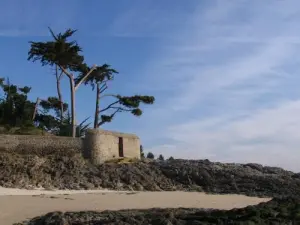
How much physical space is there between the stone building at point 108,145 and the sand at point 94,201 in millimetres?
4073

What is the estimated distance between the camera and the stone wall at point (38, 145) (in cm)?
2327

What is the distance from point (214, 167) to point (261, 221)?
14.4 m

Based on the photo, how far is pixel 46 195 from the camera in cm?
1811

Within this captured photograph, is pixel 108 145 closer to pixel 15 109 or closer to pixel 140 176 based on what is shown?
pixel 140 176

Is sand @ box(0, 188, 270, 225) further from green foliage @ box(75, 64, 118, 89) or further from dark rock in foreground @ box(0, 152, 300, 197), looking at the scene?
green foliage @ box(75, 64, 118, 89)

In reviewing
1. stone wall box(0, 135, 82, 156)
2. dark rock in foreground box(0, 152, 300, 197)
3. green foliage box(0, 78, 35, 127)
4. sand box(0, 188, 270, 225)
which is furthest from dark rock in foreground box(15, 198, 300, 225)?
green foliage box(0, 78, 35, 127)

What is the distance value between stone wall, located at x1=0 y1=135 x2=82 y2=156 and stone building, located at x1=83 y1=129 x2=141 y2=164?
0.52 metres

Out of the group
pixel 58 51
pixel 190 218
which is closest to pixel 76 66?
pixel 58 51

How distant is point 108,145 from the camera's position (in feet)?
82.9

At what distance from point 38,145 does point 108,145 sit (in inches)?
137

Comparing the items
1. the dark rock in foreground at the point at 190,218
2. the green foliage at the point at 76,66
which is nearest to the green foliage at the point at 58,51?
the green foliage at the point at 76,66

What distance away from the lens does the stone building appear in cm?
2452

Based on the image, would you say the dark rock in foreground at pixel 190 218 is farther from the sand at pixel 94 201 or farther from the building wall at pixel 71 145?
the building wall at pixel 71 145

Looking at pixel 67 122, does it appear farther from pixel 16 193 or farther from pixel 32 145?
pixel 16 193
